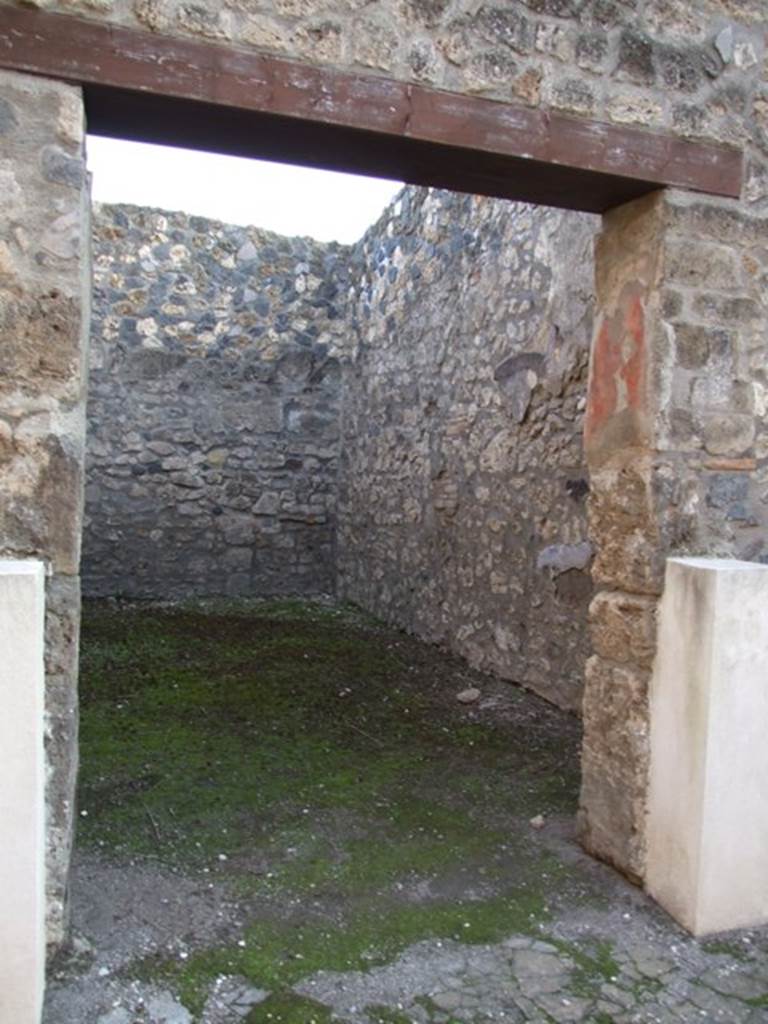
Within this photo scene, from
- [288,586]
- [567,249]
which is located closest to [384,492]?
[288,586]

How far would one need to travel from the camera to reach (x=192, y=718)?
4383 millimetres

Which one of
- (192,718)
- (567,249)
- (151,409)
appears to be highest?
(567,249)

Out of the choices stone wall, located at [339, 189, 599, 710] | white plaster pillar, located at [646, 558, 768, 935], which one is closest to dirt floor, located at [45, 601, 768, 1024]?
white plaster pillar, located at [646, 558, 768, 935]

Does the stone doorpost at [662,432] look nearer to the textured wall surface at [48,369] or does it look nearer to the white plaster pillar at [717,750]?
the white plaster pillar at [717,750]

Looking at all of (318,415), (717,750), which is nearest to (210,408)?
(318,415)

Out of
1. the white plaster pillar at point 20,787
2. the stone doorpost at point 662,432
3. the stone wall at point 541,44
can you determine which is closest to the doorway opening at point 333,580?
the white plaster pillar at point 20,787

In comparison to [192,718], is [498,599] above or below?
above

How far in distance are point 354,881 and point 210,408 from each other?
5.49m

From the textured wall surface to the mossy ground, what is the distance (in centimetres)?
71

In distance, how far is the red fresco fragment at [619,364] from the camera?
2.77 m

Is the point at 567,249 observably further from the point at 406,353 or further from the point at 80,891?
the point at 80,891

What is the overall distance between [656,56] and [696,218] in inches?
19.0

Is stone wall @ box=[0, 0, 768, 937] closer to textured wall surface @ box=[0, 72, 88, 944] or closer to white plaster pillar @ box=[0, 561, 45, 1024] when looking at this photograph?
textured wall surface @ box=[0, 72, 88, 944]

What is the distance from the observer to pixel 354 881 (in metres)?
2.75
